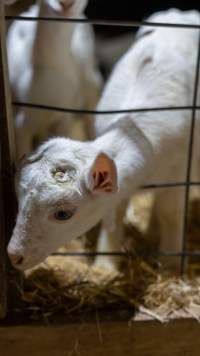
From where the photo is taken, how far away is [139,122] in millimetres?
1963

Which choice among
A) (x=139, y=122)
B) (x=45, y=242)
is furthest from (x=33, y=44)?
(x=45, y=242)

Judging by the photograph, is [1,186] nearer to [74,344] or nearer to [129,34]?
[74,344]

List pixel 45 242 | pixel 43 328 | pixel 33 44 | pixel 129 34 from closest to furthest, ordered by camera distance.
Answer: pixel 45 242 → pixel 43 328 → pixel 33 44 → pixel 129 34

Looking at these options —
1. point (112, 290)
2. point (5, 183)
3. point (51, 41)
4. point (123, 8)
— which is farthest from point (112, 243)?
point (123, 8)

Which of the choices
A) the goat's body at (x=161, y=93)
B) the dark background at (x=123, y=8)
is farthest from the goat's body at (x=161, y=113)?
the dark background at (x=123, y=8)

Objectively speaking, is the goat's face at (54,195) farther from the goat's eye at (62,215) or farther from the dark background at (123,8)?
the dark background at (123,8)

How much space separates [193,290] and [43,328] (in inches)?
22.0

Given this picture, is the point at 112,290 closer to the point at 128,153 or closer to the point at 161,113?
the point at 128,153

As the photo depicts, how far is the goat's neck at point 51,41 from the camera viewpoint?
2.43 metres

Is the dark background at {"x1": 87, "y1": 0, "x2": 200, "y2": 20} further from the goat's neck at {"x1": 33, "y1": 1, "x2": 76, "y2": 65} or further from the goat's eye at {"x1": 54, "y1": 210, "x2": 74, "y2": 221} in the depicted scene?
the goat's eye at {"x1": 54, "y1": 210, "x2": 74, "y2": 221}

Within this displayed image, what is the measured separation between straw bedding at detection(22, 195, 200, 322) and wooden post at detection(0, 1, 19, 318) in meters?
0.09

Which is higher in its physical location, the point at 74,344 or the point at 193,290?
the point at 193,290

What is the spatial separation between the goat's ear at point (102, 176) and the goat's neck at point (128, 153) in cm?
21

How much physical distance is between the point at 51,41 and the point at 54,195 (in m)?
1.19
